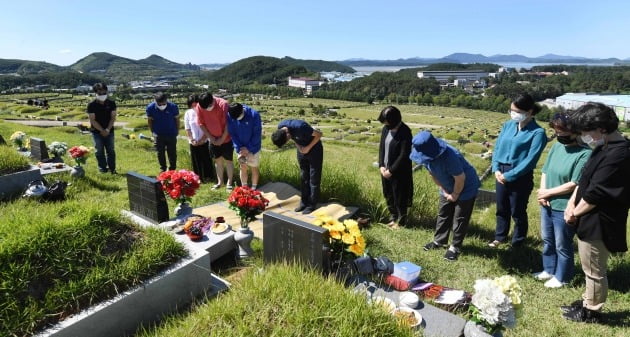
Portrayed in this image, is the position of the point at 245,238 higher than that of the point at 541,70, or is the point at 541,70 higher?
the point at 541,70

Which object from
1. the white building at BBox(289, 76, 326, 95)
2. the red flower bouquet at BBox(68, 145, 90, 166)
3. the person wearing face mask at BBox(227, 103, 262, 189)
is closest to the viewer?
the person wearing face mask at BBox(227, 103, 262, 189)

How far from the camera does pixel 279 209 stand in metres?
5.77

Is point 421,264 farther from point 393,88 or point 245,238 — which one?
point 393,88

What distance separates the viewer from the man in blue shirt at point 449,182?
387 cm

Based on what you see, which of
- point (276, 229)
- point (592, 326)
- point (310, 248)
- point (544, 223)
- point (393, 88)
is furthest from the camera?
point (393, 88)

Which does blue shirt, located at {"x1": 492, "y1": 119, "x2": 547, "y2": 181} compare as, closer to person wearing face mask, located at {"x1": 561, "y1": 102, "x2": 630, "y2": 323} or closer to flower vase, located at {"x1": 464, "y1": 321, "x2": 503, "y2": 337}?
person wearing face mask, located at {"x1": 561, "y1": 102, "x2": 630, "y2": 323}

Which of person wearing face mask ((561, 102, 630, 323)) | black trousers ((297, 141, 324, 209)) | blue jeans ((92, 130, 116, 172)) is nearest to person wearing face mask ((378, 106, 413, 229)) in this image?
black trousers ((297, 141, 324, 209))

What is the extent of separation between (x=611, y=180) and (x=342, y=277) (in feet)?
7.08

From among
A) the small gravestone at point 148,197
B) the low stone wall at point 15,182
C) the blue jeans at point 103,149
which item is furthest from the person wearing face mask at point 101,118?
the small gravestone at point 148,197

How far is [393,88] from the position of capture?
142 meters

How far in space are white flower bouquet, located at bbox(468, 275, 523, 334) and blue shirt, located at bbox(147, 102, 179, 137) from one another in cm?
617

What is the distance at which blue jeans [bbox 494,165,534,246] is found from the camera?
4188 mm

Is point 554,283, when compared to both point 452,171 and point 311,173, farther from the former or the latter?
point 311,173

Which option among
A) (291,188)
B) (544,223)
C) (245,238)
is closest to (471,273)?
(544,223)
